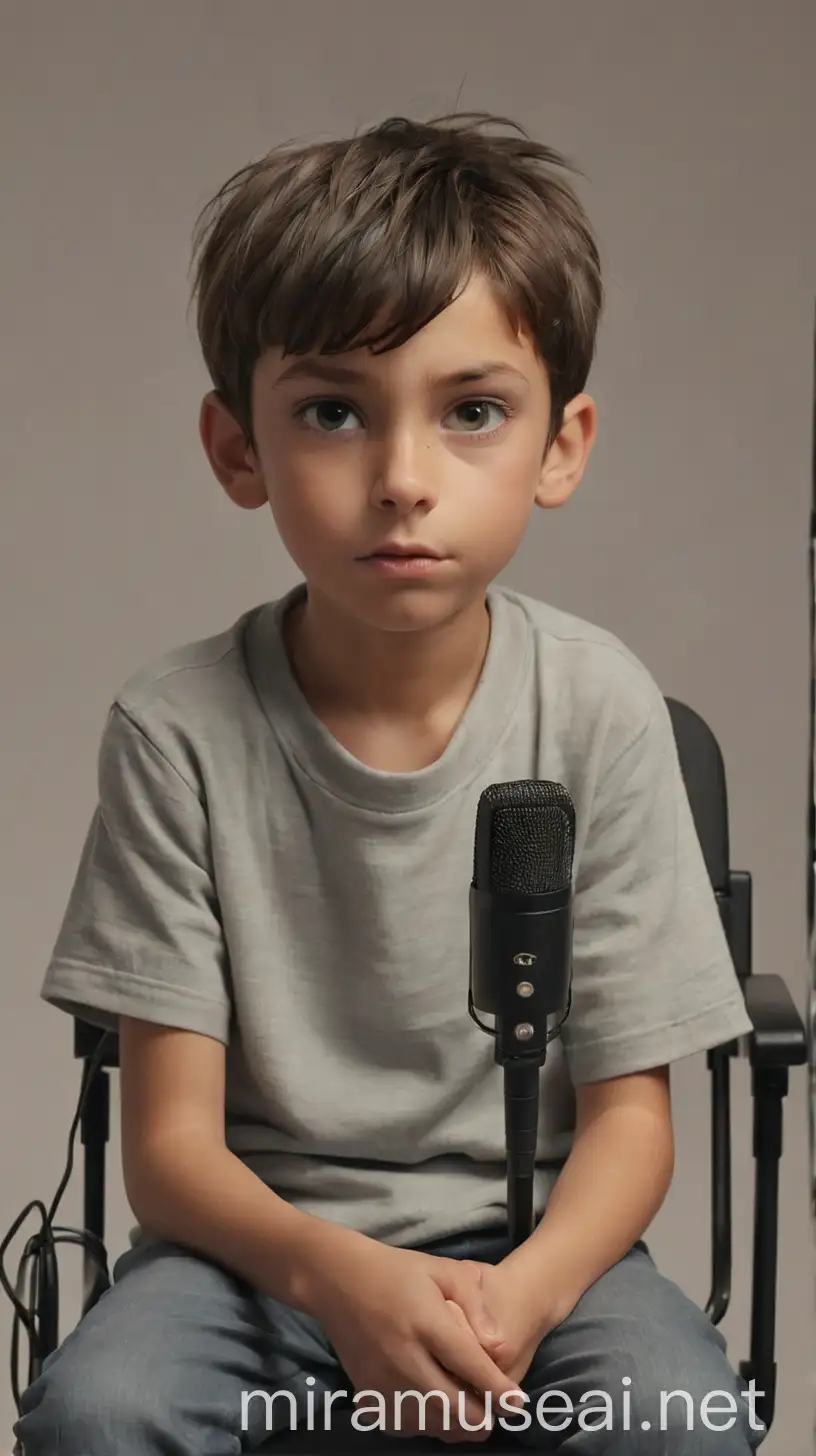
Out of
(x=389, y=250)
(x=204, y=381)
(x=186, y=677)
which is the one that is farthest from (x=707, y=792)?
(x=204, y=381)

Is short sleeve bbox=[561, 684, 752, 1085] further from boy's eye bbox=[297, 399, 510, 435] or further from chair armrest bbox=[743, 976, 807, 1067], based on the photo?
boy's eye bbox=[297, 399, 510, 435]

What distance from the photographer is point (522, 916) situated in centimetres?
109

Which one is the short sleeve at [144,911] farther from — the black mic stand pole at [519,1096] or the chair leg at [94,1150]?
the black mic stand pole at [519,1096]

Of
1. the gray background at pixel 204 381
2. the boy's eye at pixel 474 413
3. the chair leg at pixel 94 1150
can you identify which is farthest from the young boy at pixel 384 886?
the gray background at pixel 204 381

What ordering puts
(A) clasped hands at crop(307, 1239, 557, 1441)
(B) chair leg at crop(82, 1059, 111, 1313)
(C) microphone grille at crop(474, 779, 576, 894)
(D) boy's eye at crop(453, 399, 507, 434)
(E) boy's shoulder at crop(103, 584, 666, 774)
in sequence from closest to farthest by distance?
(C) microphone grille at crop(474, 779, 576, 894), (A) clasped hands at crop(307, 1239, 557, 1441), (D) boy's eye at crop(453, 399, 507, 434), (E) boy's shoulder at crop(103, 584, 666, 774), (B) chair leg at crop(82, 1059, 111, 1313)

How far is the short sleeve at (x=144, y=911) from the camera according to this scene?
1345 mm

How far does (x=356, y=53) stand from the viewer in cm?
192

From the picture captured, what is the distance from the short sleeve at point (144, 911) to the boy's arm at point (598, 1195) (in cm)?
24

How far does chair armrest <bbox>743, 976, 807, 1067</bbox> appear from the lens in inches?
55.6

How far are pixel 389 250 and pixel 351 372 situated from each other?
8 cm

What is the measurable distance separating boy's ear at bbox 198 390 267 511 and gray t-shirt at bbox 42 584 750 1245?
118 millimetres

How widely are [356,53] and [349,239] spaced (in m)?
0.72

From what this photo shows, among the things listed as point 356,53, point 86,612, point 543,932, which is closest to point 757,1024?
point 543,932

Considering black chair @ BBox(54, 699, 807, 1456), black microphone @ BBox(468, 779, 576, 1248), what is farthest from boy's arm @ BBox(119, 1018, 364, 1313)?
black microphone @ BBox(468, 779, 576, 1248)
